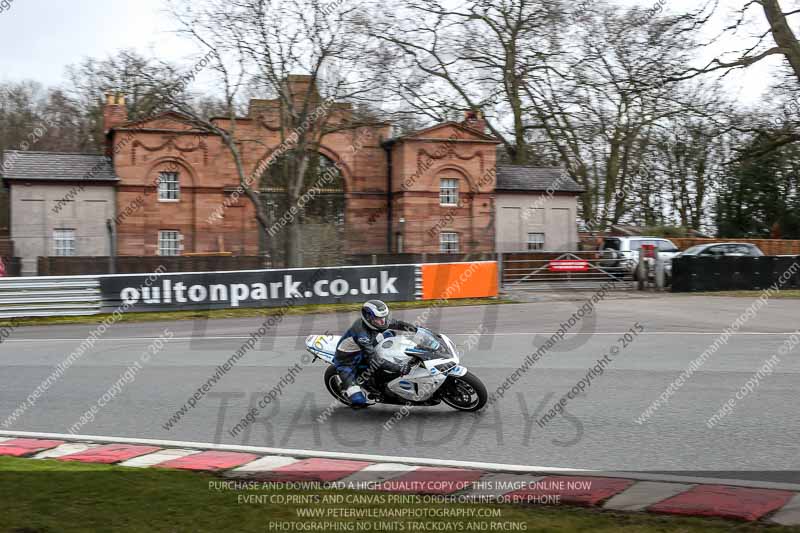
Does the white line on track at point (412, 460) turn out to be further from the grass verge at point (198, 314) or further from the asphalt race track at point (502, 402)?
the grass verge at point (198, 314)

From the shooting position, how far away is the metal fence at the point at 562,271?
2911 cm

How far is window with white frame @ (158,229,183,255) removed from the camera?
39.3m

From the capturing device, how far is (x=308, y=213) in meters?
42.6

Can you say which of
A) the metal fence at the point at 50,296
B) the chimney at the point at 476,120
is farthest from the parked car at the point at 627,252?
the metal fence at the point at 50,296

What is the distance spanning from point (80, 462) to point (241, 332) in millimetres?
11650

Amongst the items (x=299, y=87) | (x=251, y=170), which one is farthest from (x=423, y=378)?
(x=251, y=170)

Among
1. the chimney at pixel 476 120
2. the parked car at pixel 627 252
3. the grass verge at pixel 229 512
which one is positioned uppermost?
the chimney at pixel 476 120

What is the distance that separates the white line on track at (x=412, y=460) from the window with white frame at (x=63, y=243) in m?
19.9

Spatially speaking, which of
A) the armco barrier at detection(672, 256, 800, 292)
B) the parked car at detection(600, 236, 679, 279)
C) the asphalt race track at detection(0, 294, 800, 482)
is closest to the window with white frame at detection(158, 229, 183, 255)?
the parked car at detection(600, 236, 679, 279)

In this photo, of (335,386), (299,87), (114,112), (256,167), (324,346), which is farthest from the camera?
(114,112)

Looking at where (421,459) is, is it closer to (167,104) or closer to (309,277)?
(309,277)

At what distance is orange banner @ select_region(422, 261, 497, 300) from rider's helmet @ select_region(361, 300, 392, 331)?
15.5 meters

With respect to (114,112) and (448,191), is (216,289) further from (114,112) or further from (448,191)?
(114,112)

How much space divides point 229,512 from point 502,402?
16.7 ft
